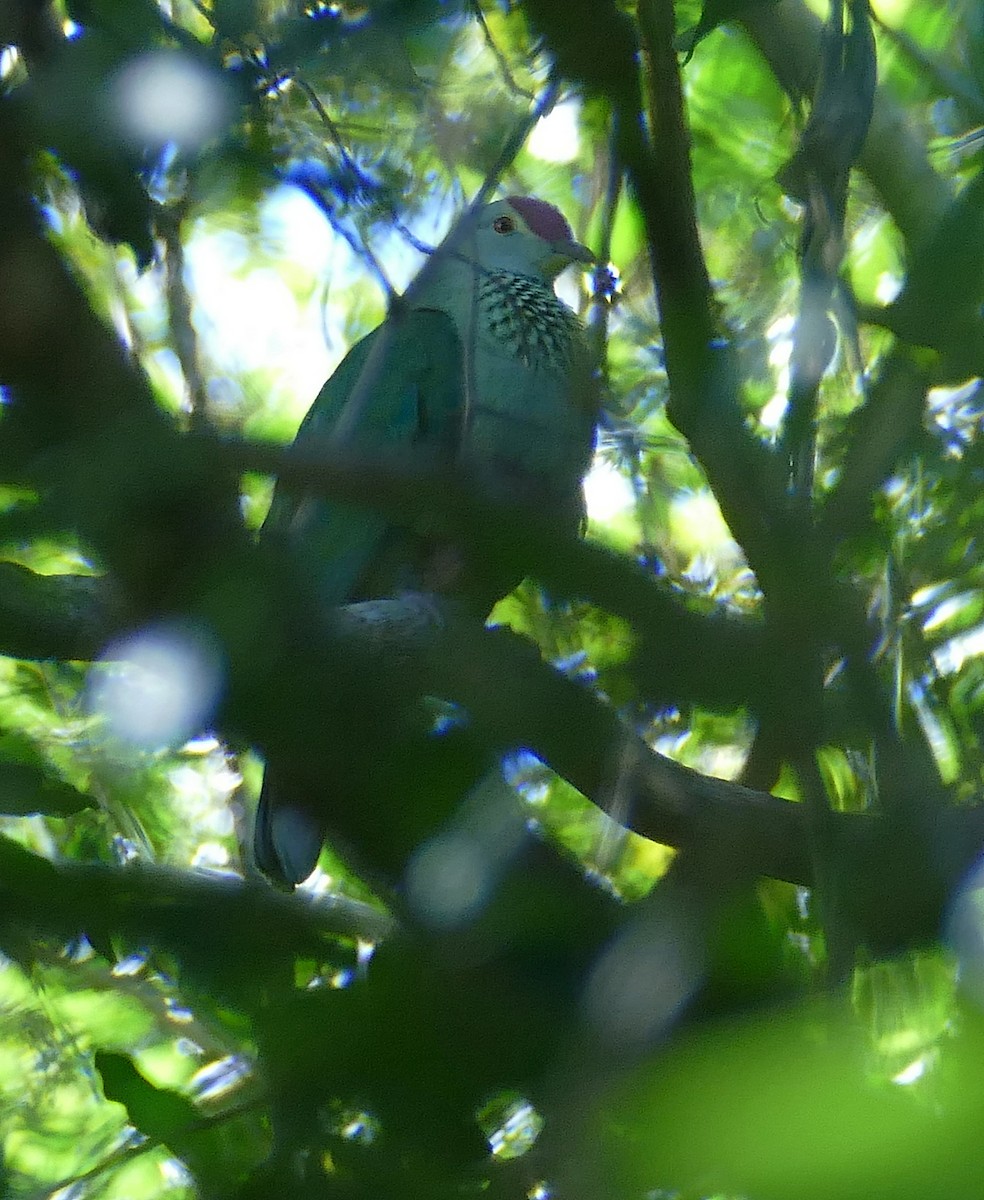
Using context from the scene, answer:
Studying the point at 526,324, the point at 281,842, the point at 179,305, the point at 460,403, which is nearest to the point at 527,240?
the point at 526,324

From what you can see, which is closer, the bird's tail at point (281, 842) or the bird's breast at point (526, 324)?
the bird's tail at point (281, 842)

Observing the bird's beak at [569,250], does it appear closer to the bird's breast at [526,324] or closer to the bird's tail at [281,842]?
the bird's breast at [526,324]

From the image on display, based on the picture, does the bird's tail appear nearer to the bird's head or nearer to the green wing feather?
the green wing feather

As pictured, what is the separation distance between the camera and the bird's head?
2889 mm

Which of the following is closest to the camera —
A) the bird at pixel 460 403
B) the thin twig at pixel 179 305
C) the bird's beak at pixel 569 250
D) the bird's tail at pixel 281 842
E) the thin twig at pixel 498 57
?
the thin twig at pixel 498 57

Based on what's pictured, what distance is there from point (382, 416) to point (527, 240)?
2.00 ft

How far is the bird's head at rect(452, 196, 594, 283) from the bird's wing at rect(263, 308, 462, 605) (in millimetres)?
251

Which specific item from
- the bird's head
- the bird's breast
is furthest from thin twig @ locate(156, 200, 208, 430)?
the bird's head

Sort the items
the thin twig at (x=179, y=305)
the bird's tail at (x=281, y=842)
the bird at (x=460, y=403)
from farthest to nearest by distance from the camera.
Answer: the bird at (x=460, y=403) → the bird's tail at (x=281, y=842) → the thin twig at (x=179, y=305)

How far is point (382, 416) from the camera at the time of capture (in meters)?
2.67

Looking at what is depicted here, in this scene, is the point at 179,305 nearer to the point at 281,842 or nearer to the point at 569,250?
the point at 281,842

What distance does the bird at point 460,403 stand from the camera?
96.5 inches

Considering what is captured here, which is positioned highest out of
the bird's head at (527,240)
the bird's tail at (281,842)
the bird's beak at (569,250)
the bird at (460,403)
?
the bird's head at (527,240)

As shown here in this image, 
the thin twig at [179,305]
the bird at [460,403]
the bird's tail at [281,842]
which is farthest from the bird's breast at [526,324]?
the bird's tail at [281,842]
